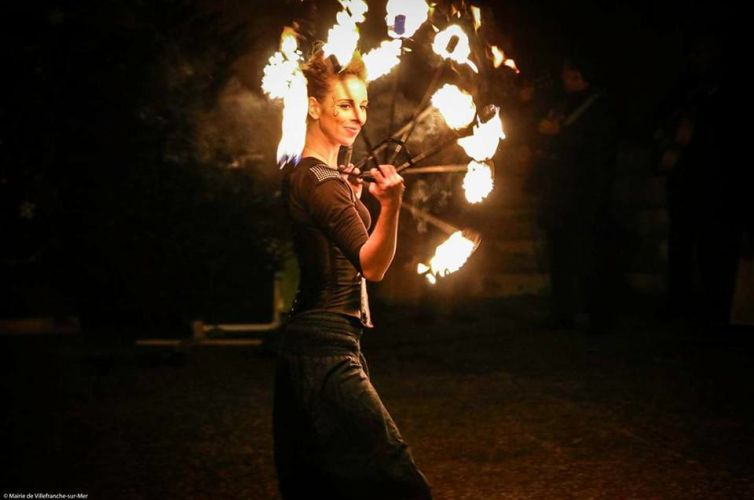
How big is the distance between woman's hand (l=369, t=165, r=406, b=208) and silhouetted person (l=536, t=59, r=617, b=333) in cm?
615

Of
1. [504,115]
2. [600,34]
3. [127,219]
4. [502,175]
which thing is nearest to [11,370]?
[127,219]

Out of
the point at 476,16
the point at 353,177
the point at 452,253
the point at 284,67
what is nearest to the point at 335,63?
the point at 284,67

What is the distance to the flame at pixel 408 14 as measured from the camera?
3.62m

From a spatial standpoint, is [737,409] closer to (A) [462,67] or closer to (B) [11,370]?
(A) [462,67]

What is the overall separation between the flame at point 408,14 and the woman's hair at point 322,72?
0.18 metres

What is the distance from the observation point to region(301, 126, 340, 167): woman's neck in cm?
365

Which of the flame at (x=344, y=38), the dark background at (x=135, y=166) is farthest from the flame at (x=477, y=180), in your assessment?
the dark background at (x=135, y=166)

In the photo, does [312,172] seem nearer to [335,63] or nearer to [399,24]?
[335,63]

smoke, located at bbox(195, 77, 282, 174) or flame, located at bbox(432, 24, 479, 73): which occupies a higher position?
smoke, located at bbox(195, 77, 282, 174)

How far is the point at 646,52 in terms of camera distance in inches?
525

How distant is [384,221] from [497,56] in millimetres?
1030

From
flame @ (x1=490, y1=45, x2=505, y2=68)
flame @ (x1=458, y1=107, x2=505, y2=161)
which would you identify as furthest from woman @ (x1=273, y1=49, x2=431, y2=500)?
flame @ (x1=490, y1=45, x2=505, y2=68)

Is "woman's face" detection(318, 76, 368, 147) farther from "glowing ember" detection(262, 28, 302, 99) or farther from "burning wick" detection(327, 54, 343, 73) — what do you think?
"glowing ember" detection(262, 28, 302, 99)

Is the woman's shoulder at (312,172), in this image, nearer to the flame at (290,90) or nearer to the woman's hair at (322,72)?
the flame at (290,90)
